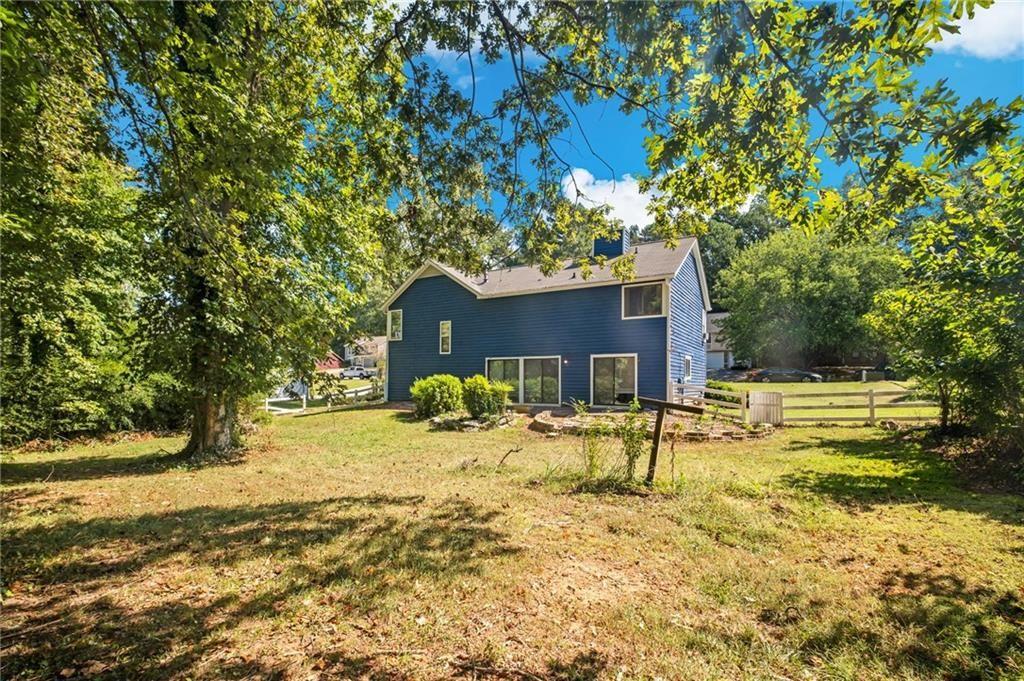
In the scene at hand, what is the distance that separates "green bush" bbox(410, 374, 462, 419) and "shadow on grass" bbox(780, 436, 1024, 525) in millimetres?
11461

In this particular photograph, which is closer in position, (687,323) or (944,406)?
(944,406)

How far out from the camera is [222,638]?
3.02 metres

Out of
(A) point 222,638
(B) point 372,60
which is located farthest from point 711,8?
(A) point 222,638

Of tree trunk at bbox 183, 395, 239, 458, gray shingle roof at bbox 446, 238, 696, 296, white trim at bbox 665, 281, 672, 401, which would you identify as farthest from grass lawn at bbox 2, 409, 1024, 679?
gray shingle roof at bbox 446, 238, 696, 296

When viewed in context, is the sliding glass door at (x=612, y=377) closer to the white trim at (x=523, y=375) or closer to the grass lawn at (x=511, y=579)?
the white trim at (x=523, y=375)

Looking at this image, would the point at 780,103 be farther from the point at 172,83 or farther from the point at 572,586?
the point at 172,83

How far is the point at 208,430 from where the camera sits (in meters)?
9.90

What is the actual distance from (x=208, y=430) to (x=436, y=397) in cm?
806

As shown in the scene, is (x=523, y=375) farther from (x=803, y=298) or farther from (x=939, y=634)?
(x=803, y=298)

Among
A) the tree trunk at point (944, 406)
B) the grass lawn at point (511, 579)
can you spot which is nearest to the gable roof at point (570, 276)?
the tree trunk at point (944, 406)

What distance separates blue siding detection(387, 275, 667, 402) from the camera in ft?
58.5

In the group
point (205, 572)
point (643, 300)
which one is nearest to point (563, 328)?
point (643, 300)

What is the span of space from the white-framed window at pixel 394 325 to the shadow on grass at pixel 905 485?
1868cm

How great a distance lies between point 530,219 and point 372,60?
252 centimetres
